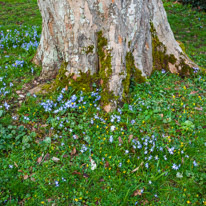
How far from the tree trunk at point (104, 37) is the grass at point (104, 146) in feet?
1.33

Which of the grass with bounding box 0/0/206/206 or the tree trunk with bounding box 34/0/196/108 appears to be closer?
the grass with bounding box 0/0/206/206

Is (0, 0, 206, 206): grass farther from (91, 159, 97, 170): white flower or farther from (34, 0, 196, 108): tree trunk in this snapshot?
(34, 0, 196, 108): tree trunk

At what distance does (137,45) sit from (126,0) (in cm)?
80

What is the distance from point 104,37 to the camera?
133 inches

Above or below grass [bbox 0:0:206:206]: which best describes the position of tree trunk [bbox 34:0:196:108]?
above

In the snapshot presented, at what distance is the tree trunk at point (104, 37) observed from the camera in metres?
3.25

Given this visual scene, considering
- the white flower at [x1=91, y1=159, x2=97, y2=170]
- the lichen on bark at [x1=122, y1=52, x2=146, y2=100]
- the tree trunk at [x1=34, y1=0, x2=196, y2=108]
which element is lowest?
the white flower at [x1=91, y1=159, x2=97, y2=170]

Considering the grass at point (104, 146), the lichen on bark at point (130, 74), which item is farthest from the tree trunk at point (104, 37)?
the grass at point (104, 146)

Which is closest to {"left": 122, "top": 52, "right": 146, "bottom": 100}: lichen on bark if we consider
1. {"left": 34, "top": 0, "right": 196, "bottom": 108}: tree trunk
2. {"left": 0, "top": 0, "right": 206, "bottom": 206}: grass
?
{"left": 34, "top": 0, "right": 196, "bottom": 108}: tree trunk

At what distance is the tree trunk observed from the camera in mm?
3250

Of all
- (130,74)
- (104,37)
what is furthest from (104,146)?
(104,37)

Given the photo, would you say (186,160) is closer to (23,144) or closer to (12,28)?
(23,144)

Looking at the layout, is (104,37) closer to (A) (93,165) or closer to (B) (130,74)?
(B) (130,74)

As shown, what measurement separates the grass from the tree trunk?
41 centimetres
